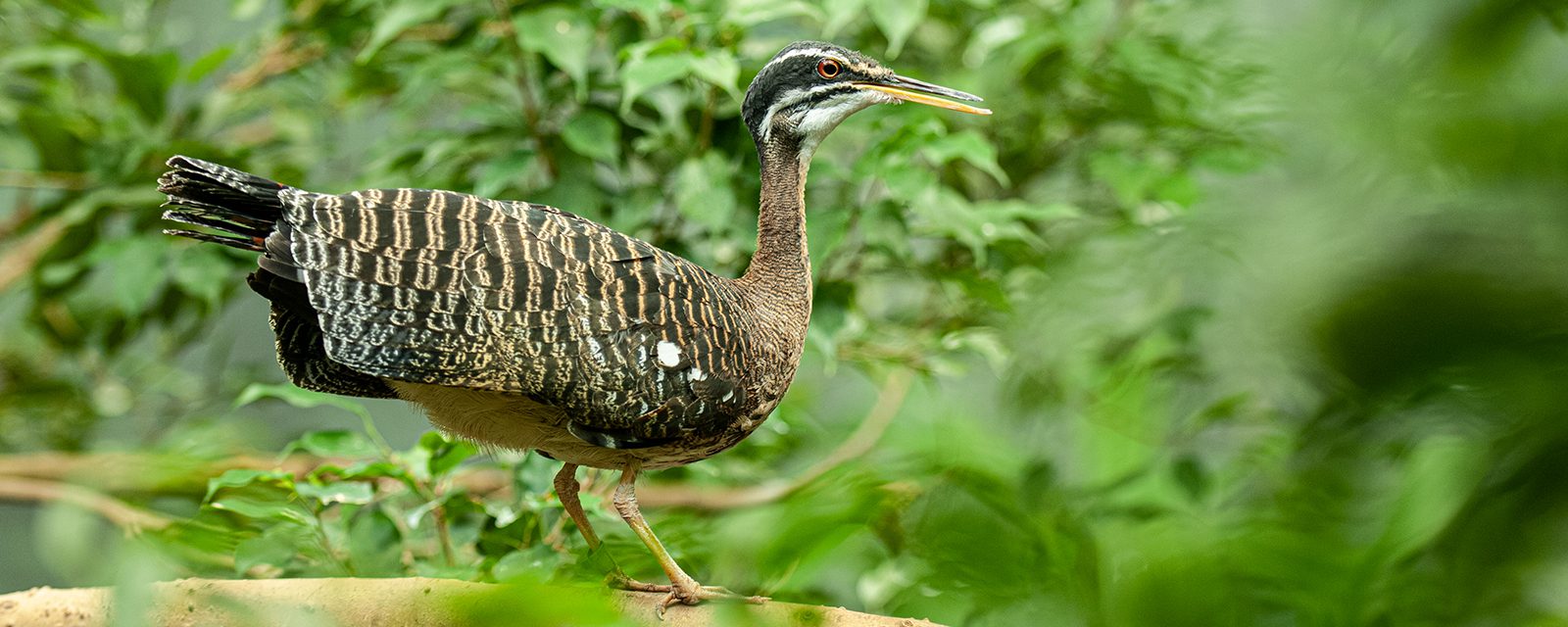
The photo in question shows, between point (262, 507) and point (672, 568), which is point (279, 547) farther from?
point (672, 568)

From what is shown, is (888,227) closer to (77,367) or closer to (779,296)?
(779,296)

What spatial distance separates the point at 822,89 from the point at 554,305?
527 mm

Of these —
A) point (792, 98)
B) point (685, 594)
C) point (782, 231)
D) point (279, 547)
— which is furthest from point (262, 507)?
point (792, 98)

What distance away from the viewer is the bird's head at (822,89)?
1872 mm

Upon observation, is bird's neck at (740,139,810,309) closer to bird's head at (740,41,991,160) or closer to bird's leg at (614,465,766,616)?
bird's head at (740,41,991,160)

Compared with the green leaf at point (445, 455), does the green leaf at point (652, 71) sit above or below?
above

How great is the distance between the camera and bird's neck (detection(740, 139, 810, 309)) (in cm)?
195

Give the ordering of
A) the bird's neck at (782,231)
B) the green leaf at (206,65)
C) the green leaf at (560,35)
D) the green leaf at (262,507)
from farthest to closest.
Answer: the green leaf at (206,65), the green leaf at (560,35), the bird's neck at (782,231), the green leaf at (262,507)

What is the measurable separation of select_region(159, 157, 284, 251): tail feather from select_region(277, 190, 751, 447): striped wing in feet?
0.11

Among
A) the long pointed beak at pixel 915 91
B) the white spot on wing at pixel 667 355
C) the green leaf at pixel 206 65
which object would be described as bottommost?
the green leaf at pixel 206 65

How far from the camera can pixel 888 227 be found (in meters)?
2.50

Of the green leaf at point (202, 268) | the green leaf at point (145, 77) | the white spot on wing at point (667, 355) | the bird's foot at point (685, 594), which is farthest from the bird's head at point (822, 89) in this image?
the green leaf at point (145, 77)

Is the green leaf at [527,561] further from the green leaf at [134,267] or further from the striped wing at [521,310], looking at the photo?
the green leaf at [134,267]

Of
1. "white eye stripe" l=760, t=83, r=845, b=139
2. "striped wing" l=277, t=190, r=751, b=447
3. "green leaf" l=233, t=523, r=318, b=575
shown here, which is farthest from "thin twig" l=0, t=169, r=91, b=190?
"white eye stripe" l=760, t=83, r=845, b=139
